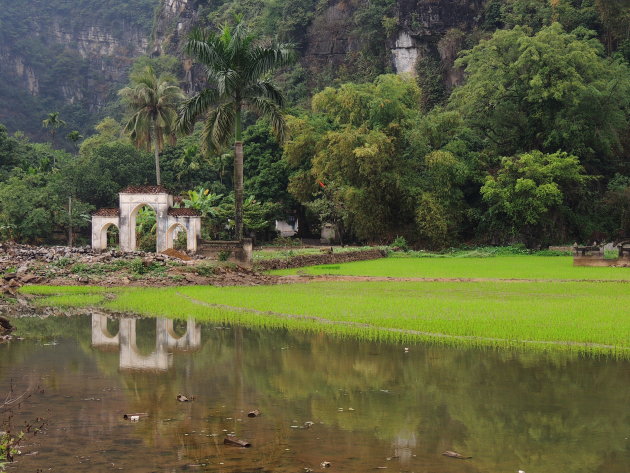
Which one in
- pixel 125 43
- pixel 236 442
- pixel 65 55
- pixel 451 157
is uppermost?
pixel 125 43

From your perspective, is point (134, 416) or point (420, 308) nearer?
point (134, 416)

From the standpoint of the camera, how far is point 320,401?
9.80 m

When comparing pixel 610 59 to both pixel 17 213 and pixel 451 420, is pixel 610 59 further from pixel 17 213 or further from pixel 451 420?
pixel 451 420

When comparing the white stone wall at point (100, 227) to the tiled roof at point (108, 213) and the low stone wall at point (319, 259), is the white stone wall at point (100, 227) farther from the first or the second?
the low stone wall at point (319, 259)

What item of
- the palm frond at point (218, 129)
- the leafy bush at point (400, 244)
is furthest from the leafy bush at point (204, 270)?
the leafy bush at point (400, 244)

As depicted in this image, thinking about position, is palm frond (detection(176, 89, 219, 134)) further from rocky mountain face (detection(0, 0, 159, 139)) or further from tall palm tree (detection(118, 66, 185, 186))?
rocky mountain face (detection(0, 0, 159, 139))

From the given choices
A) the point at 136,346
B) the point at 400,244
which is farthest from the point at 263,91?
the point at 136,346

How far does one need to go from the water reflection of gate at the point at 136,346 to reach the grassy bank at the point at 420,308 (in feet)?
4.41

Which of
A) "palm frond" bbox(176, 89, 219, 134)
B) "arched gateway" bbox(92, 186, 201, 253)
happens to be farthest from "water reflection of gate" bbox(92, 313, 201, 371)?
"arched gateway" bbox(92, 186, 201, 253)

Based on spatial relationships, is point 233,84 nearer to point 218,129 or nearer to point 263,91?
point 263,91

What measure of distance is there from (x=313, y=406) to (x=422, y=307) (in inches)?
386

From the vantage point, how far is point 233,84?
3344cm

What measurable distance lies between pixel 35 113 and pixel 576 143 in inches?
4385

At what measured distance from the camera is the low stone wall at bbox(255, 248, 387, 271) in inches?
1352
